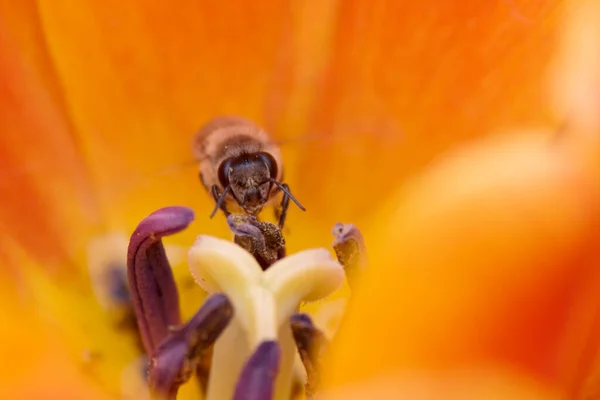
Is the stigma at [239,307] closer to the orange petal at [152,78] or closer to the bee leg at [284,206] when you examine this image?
the bee leg at [284,206]

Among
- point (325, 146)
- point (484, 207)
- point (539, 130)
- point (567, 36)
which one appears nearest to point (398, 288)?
point (484, 207)

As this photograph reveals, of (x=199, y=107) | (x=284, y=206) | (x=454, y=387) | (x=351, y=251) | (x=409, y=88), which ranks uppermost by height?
(x=199, y=107)

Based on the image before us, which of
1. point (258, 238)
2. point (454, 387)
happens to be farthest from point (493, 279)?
point (258, 238)

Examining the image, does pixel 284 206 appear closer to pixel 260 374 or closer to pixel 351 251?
pixel 351 251

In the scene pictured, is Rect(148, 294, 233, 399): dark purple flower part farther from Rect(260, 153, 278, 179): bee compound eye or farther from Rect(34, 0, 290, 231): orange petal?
Rect(34, 0, 290, 231): orange petal

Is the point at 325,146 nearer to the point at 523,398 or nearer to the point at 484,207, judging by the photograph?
the point at 484,207

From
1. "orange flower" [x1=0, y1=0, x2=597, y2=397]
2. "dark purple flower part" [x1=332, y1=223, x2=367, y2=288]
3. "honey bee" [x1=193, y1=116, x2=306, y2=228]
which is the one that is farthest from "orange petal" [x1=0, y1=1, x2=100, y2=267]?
"dark purple flower part" [x1=332, y1=223, x2=367, y2=288]
